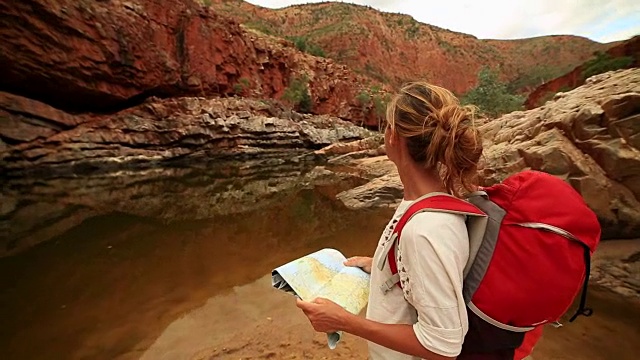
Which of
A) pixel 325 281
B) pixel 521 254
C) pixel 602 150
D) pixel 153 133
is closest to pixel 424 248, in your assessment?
pixel 521 254

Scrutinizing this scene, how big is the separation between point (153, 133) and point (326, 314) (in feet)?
73.2

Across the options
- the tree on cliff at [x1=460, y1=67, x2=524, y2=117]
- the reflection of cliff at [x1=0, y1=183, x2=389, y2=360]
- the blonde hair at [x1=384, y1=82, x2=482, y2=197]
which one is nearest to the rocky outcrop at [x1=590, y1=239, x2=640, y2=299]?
the reflection of cliff at [x1=0, y1=183, x2=389, y2=360]

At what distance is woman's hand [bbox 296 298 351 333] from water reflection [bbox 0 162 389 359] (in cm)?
237

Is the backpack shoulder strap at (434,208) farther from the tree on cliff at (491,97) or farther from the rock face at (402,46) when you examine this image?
the rock face at (402,46)

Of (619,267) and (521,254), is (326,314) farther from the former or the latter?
(619,267)

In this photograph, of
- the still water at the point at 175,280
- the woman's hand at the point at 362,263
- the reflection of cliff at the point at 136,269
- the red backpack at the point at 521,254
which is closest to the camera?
the red backpack at the point at 521,254

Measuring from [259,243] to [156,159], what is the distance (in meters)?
17.0

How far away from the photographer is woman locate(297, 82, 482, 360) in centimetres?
83

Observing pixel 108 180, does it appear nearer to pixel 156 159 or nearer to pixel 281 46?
pixel 156 159

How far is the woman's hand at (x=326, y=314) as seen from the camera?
102 centimetres

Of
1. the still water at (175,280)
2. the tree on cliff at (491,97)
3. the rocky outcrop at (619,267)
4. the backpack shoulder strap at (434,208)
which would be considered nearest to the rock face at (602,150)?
the rocky outcrop at (619,267)

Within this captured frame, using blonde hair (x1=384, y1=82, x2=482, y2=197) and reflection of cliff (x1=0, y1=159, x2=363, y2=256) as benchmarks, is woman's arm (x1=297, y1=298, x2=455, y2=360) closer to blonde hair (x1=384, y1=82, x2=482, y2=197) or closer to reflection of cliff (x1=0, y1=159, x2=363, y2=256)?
blonde hair (x1=384, y1=82, x2=482, y2=197)

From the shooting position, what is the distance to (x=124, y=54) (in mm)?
20188

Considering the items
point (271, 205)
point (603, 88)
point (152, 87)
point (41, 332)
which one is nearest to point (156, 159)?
point (152, 87)
